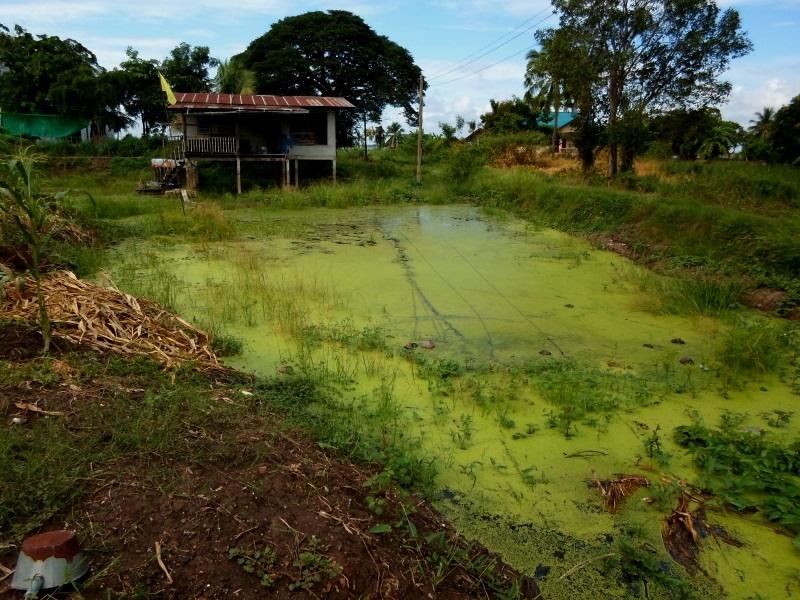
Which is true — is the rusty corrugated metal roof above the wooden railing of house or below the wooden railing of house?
above

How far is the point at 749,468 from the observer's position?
2.50 m

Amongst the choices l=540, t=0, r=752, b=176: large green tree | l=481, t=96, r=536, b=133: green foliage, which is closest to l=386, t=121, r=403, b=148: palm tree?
l=481, t=96, r=536, b=133: green foliage

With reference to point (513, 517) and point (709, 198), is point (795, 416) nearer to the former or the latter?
point (513, 517)

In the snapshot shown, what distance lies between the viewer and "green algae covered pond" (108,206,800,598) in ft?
6.92

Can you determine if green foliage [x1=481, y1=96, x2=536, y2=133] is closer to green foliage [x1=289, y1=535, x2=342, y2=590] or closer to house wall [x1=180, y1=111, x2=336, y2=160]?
house wall [x1=180, y1=111, x2=336, y2=160]

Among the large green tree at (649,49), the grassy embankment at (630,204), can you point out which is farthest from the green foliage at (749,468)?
the large green tree at (649,49)

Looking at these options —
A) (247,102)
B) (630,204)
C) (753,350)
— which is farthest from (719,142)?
(753,350)

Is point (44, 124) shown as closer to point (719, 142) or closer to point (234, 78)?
point (234, 78)

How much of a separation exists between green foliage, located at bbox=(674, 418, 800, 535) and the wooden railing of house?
1321 centimetres

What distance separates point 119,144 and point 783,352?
16.8 meters

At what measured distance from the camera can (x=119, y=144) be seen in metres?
16.3

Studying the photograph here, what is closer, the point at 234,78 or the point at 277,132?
the point at 277,132

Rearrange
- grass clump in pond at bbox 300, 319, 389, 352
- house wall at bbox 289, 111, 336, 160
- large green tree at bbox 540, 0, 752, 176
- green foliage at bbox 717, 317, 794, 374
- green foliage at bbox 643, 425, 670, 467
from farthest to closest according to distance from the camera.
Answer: house wall at bbox 289, 111, 336, 160 < large green tree at bbox 540, 0, 752, 176 < grass clump in pond at bbox 300, 319, 389, 352 < green foliage at bbox 717, 317, 794, 374 < green foliage at bbox 643, 425, 670, 467

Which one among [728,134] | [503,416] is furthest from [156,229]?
[728,134]
